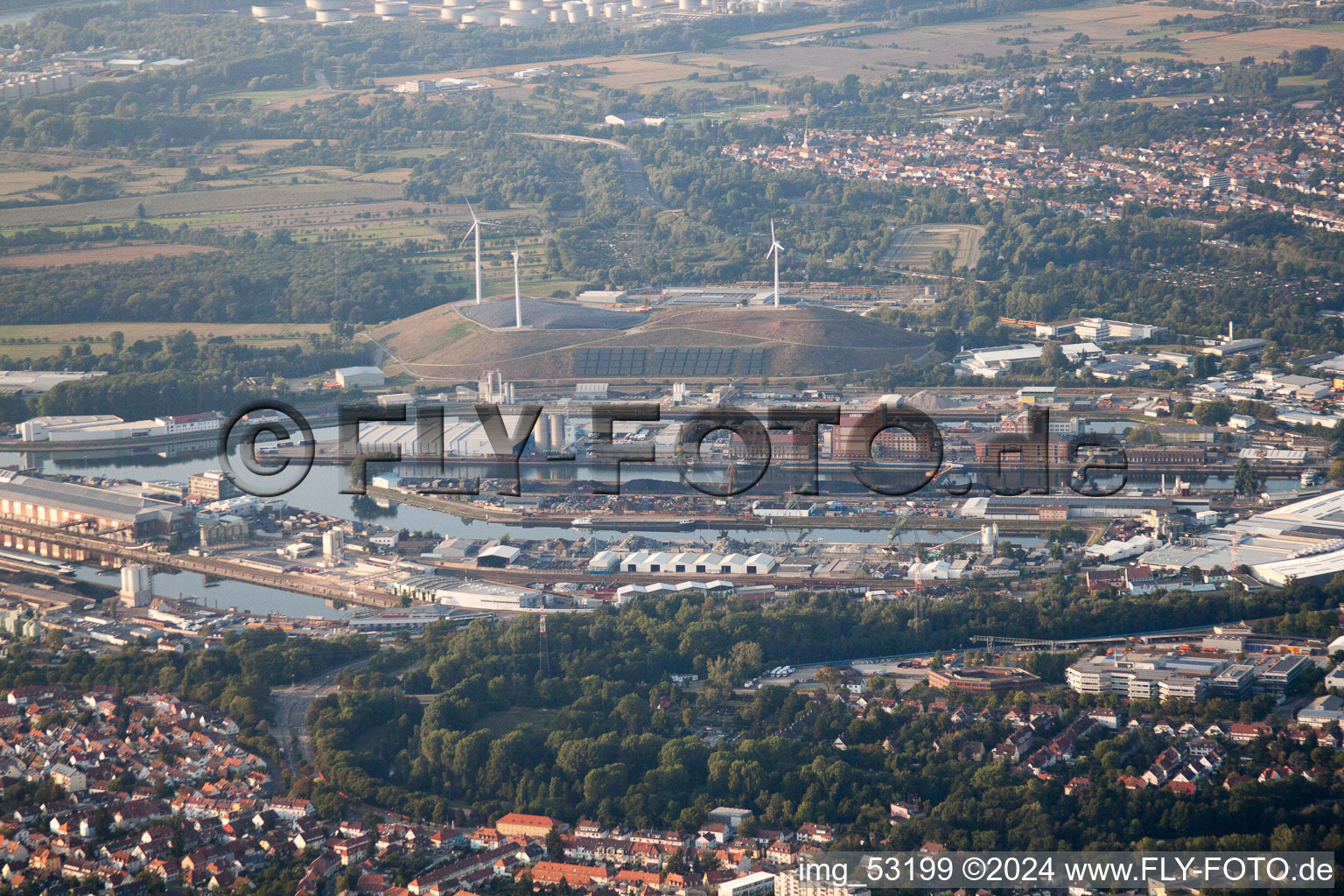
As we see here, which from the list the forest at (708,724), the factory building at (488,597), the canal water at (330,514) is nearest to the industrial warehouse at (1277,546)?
the forest at (708,724)

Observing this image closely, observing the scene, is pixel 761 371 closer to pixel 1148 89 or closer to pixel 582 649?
pixel 582 649

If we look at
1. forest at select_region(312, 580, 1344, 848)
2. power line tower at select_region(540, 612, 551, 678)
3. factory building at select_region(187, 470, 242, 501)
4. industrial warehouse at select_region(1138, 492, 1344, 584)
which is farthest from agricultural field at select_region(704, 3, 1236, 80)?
power line tower at select_region(540, 612, 551, 678)

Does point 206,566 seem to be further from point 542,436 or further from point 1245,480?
point 1245,480

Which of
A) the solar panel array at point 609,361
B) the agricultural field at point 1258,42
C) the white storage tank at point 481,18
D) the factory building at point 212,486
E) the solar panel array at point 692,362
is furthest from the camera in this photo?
the white storage tank at point 481,18

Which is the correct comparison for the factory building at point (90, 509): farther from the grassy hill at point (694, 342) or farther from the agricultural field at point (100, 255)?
the agricultural field at point (100, 255)

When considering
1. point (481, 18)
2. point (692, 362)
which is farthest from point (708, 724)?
point (481, 18)
